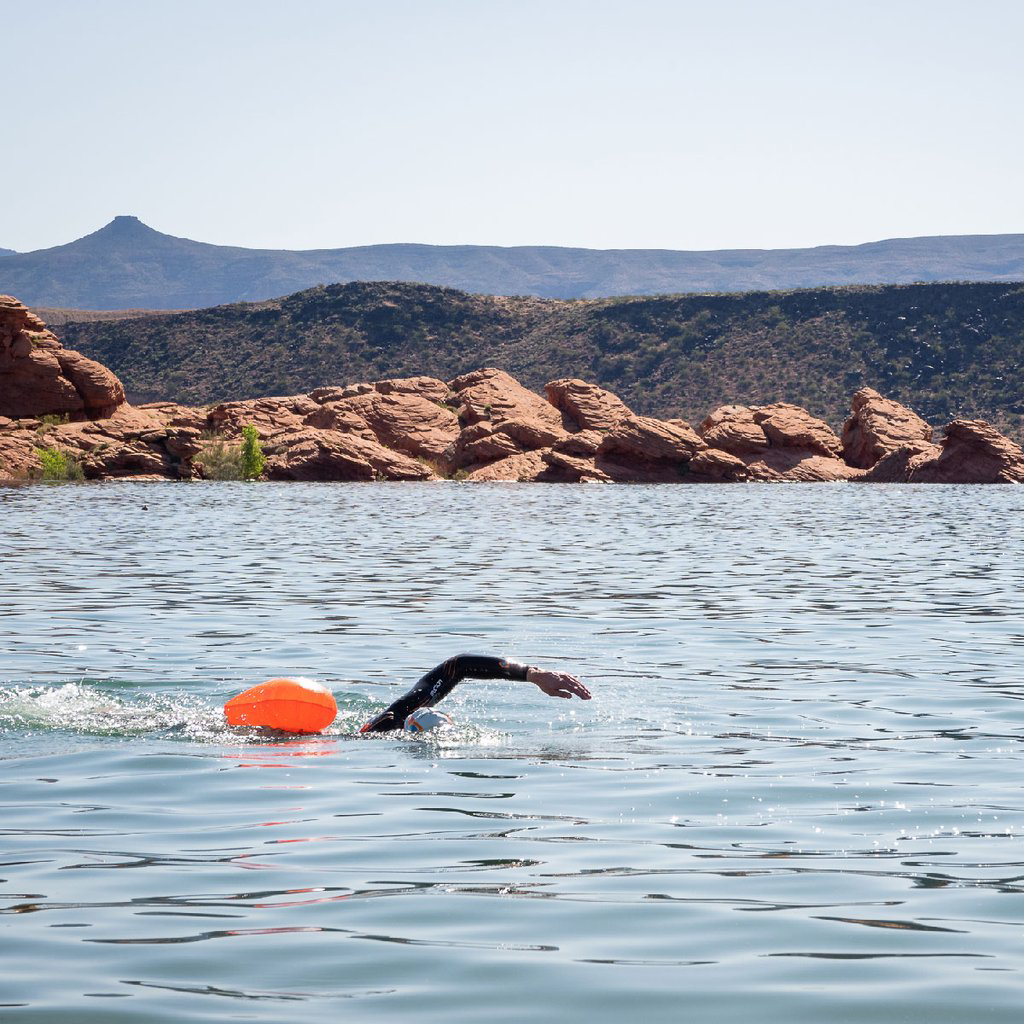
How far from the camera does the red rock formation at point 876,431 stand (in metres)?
67.5

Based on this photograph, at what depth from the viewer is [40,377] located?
2381 inches

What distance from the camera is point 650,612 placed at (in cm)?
1852

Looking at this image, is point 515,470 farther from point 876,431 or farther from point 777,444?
point 876,431

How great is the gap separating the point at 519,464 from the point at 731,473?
8685 millimetres

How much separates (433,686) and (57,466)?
158 feet

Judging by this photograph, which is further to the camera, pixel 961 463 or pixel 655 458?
pixel 961 463

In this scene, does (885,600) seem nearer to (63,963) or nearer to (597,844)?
(597,844)

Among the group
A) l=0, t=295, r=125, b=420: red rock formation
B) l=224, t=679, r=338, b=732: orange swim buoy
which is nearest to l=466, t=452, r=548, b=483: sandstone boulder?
l=0, t=295, r=125, b=420: red rock formation

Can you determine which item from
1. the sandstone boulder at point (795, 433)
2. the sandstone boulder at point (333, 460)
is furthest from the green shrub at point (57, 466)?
the sandstone boulder at point (795, 433)

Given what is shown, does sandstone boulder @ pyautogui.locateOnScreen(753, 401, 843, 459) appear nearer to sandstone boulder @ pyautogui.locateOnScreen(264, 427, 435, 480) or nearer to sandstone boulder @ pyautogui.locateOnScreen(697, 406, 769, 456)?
sandstone boulder @ pyautogui.locateOnScreen(697, 406, 769, 456)

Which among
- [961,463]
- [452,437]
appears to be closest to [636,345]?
[452,437]

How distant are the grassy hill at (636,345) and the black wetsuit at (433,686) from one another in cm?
8855

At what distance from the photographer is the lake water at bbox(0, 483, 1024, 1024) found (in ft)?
17.1

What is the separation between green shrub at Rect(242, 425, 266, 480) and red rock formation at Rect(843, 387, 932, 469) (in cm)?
2606
